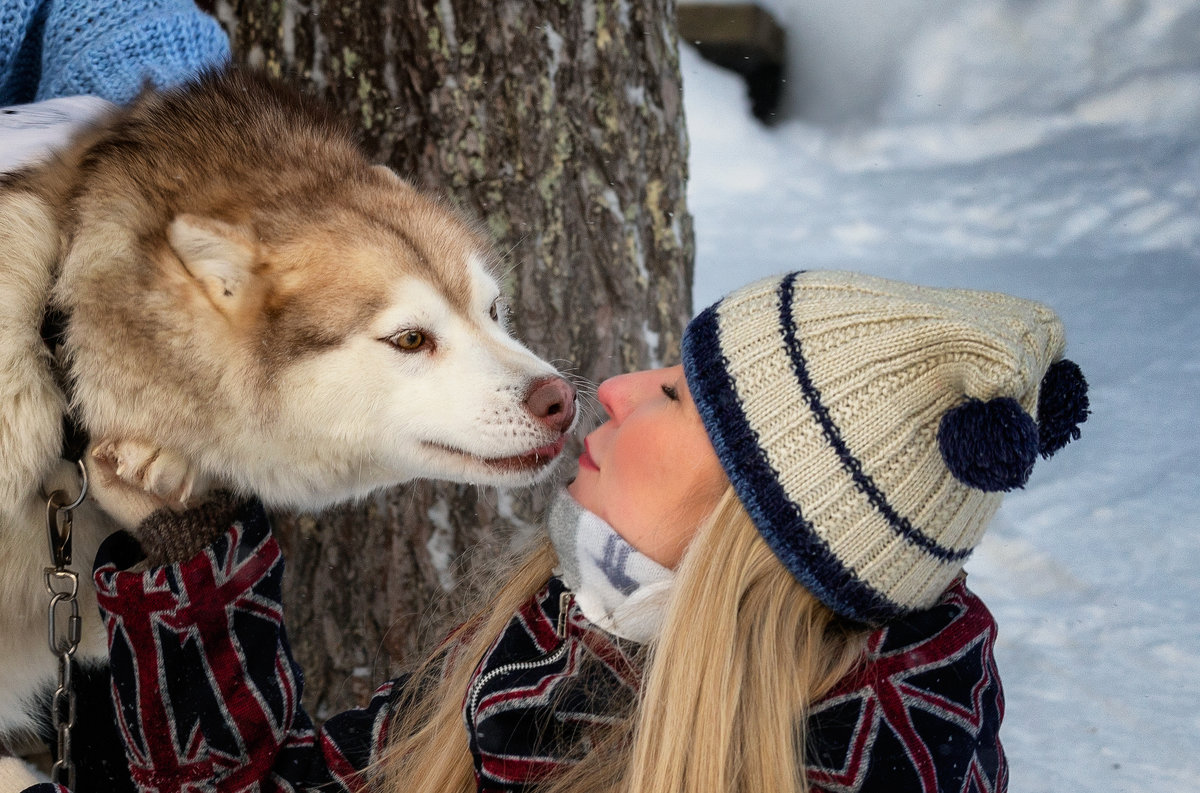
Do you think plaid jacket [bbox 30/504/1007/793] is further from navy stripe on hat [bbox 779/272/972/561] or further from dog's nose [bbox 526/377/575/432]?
dog's nose [bbox 526/377/575/432]

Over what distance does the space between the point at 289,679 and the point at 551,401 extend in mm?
625

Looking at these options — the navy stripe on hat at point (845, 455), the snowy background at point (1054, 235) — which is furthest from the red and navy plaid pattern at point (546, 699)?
the snowy background at point (1054, 235)

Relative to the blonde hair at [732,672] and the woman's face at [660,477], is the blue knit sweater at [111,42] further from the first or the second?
the blonde hair at [732,672]

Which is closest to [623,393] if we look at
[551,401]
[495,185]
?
[551,401]

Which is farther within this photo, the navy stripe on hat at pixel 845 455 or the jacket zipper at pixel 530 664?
the jacket zipper at pixel 530 664

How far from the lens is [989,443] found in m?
1.17

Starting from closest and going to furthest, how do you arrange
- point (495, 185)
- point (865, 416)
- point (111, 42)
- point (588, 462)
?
1. point (865, 416)
2. point (588, 462)
3. point (111, 42)
4. point (495, 185)

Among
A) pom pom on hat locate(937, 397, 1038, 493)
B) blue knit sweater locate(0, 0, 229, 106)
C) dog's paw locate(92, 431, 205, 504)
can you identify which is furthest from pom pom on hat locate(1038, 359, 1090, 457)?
blue knit sweater locate(0, 0, 229, 106)

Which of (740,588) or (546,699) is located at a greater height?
(740,588)

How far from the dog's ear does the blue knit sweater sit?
0.65 metres

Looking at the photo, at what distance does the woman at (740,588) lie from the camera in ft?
4.30

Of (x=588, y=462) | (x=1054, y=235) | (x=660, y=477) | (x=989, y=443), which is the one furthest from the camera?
(x=1054, y=235)

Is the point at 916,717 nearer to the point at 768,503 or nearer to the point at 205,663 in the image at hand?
the point at 768,503

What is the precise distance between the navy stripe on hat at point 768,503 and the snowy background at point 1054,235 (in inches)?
44.4
